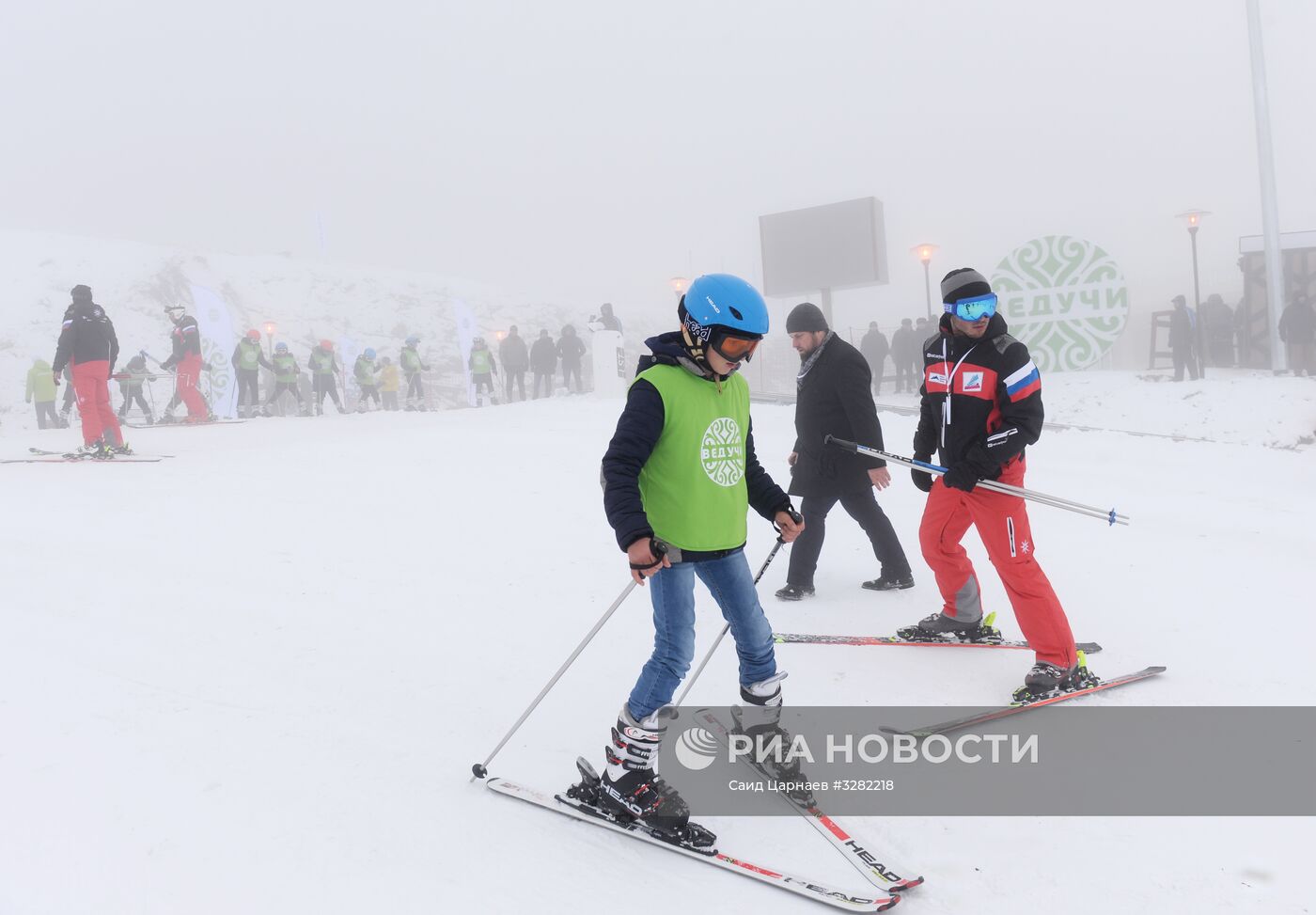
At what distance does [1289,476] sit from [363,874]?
9.57 meters

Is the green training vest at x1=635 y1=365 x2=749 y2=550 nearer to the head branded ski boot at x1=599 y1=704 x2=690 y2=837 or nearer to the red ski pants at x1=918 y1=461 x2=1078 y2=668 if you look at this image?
the head branded ski boot at x1=599 y1=704 x2=690 y2=837

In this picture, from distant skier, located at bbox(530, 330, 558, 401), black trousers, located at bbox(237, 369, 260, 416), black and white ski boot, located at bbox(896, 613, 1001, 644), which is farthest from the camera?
distant skier, located at bbox(530, 330, 558, 401)

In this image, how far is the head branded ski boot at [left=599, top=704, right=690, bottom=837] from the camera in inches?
107

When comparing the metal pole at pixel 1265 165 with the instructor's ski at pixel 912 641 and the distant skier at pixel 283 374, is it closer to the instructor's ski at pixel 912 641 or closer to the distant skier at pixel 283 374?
the instructor's ski at pixel 912 641

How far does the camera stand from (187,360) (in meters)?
14.0

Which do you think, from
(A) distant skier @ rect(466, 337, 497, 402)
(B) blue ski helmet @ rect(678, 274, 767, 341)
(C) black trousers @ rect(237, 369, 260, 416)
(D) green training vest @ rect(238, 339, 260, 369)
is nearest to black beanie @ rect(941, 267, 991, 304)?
(B) blue ski helmet @ rect(678, 274, 767, 341)

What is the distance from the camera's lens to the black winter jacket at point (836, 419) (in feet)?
16.1

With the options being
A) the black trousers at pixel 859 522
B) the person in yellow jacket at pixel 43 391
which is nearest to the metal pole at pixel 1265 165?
the black trousers at pixel 859 522

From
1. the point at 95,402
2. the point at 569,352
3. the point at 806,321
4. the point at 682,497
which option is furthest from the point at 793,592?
the point at 569,352

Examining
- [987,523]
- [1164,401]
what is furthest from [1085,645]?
[1164,401]

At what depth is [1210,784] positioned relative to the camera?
9.80ft

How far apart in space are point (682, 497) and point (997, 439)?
1.67 metres

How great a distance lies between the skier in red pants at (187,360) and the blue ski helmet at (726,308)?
13360mm

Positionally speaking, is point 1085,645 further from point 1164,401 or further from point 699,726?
point 1164,401
